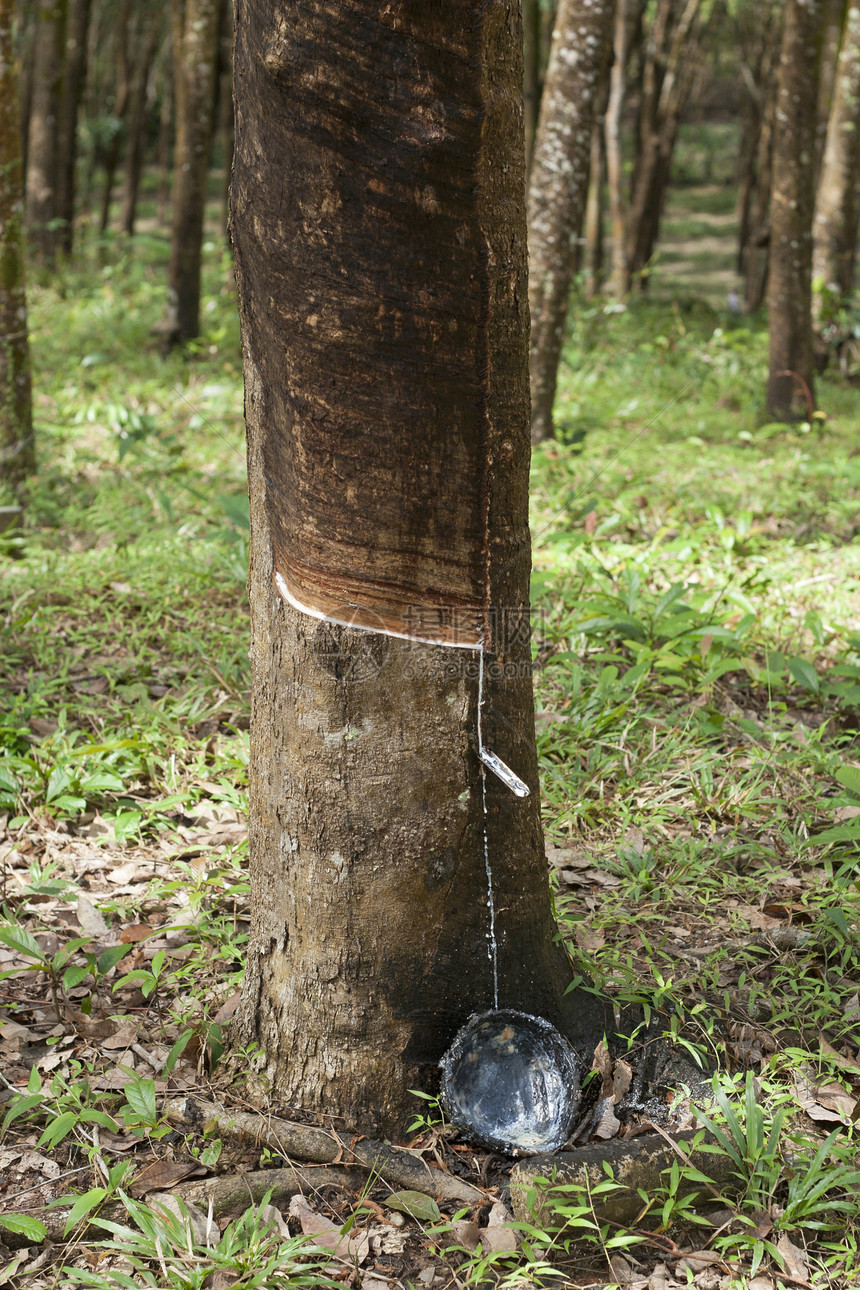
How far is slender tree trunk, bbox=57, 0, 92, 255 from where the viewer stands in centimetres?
1062

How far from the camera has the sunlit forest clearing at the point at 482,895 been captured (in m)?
1.78

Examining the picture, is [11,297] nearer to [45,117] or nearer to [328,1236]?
[328,1236]

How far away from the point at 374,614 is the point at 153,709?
2001 mm

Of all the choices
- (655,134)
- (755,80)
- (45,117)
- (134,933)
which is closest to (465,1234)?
(134,933)

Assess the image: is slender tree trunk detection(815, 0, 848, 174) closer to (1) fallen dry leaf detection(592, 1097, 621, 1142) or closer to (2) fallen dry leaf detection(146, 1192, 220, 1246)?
(1) fallen dry leaf detection(592, 1097, 621, 1142)

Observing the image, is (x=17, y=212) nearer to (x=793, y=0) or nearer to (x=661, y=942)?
(x=661, y=942)

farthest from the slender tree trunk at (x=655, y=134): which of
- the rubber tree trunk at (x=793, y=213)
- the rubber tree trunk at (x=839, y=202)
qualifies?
the rubber tree trunk at (x=793, y=213)

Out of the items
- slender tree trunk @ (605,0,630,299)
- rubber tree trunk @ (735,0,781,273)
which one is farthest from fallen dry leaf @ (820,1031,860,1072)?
rubber tree trunk @ (735,0,781,273)

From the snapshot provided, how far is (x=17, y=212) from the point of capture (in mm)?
4797

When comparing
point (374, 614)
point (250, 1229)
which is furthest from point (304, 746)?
point (250, 1229)

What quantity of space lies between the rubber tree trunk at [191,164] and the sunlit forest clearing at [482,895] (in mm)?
2271

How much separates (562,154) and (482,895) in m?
5.15

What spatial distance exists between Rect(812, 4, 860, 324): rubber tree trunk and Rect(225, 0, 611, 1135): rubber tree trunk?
290 inches

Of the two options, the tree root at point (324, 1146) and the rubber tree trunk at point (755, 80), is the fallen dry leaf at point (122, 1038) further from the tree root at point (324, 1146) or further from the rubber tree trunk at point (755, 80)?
the rubber tree trunk at point (755, 80)
